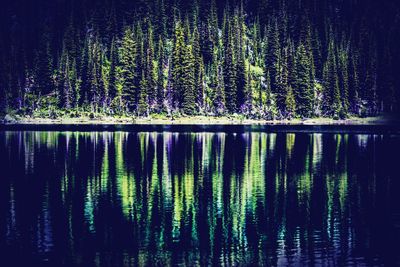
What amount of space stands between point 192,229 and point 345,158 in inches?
1985

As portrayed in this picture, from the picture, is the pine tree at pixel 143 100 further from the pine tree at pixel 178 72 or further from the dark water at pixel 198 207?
the dark water at pixel 198 207

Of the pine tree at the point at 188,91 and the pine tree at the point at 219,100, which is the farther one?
the pine tree at the point at 219,100

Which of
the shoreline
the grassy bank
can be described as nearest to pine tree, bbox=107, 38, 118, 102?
the grassy bank

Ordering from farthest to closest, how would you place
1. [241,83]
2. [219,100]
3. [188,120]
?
[241,83] < [219,100] < [188,120]

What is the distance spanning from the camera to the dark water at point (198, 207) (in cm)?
4194

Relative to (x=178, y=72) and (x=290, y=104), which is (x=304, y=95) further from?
(x=178, y=72)

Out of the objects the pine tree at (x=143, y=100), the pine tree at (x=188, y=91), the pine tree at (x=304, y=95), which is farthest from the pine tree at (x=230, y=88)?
the pine tree at (x=143, y=100)

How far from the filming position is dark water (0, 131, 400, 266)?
4194 centimetres

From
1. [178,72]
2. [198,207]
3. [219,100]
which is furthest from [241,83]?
[198,207]

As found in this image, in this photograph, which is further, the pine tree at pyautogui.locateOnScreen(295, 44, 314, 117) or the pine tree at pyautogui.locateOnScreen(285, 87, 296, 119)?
the pine tree at pyautogui.locateOnScreen(295, 44, 314, 117)

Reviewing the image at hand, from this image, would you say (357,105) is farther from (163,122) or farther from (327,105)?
(163,122)

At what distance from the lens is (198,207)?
55.4 metres

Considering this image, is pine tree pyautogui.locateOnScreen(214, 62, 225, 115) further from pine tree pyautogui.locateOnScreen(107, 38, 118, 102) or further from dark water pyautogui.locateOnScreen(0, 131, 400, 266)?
Result: dark water pyautogui.locateOnScreen(0, 131, 400, 266)

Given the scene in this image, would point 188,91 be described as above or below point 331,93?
above
